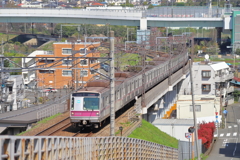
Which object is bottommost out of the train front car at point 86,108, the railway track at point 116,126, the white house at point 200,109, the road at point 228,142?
the road at point 228,142

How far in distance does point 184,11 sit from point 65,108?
45.1 metres

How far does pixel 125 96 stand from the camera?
19.8m

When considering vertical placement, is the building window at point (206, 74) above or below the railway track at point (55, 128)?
below

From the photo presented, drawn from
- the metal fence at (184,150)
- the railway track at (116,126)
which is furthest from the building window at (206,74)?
the railway track at (116,126)

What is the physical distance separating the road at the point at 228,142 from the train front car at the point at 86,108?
33.4 ft

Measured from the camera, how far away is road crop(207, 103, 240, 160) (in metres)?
24.5

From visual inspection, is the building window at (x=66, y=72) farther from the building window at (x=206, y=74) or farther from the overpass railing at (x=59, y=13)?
the overpass railing at (x=59, y=13)

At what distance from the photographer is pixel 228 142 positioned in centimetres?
2786

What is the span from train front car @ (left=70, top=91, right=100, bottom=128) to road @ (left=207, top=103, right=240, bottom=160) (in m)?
10.2

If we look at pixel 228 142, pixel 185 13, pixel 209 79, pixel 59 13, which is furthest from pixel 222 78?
pixel 59 13

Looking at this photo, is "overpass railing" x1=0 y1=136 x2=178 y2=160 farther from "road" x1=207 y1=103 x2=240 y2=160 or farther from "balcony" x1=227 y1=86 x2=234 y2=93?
"balcony" x1=227 y1=86 x2=234 y2=93

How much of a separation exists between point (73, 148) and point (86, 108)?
26.3 feet

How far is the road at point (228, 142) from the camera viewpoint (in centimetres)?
2452

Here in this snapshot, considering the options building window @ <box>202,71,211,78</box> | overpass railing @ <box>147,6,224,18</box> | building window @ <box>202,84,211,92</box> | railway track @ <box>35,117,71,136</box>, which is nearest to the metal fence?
railway track @ <box>35,117,71,136</box>
